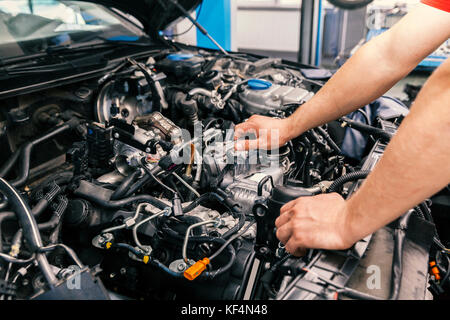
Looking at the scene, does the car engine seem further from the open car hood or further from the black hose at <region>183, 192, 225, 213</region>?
the open car hood

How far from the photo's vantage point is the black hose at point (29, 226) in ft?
2.79

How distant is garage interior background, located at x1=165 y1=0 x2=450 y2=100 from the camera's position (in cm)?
365

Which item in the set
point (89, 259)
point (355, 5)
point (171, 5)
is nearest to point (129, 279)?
point (89, 259)

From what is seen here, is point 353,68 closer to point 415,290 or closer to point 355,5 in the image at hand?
point 415,290

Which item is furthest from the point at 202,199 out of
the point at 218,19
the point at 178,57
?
the point at 218,19

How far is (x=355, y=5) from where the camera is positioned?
143 inches

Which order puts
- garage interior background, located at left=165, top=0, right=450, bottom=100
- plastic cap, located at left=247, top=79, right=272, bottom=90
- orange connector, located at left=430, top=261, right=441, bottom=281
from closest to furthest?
orange connector, located at left=430, top=261, right=441, bottom=281
plastic cap, located at left=247, top=79, right=272, bottom=90
garage interior background, located at left=165, top=0, right=450, bottom=100

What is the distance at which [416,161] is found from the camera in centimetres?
66

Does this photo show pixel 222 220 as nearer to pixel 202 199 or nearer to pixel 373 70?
pixel 202 199

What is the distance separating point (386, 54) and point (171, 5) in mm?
1260

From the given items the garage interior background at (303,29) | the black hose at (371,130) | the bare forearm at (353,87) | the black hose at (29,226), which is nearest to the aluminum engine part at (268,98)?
the black hose at (371,130)

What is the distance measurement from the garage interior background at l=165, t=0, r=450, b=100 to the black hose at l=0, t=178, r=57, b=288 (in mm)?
2219

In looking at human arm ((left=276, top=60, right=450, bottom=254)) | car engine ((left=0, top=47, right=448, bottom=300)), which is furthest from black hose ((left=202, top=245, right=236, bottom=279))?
human arm ((left=276, top=60, right=450, bottom=254))

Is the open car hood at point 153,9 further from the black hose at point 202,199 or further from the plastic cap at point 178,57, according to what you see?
the black hose at point 202,199
